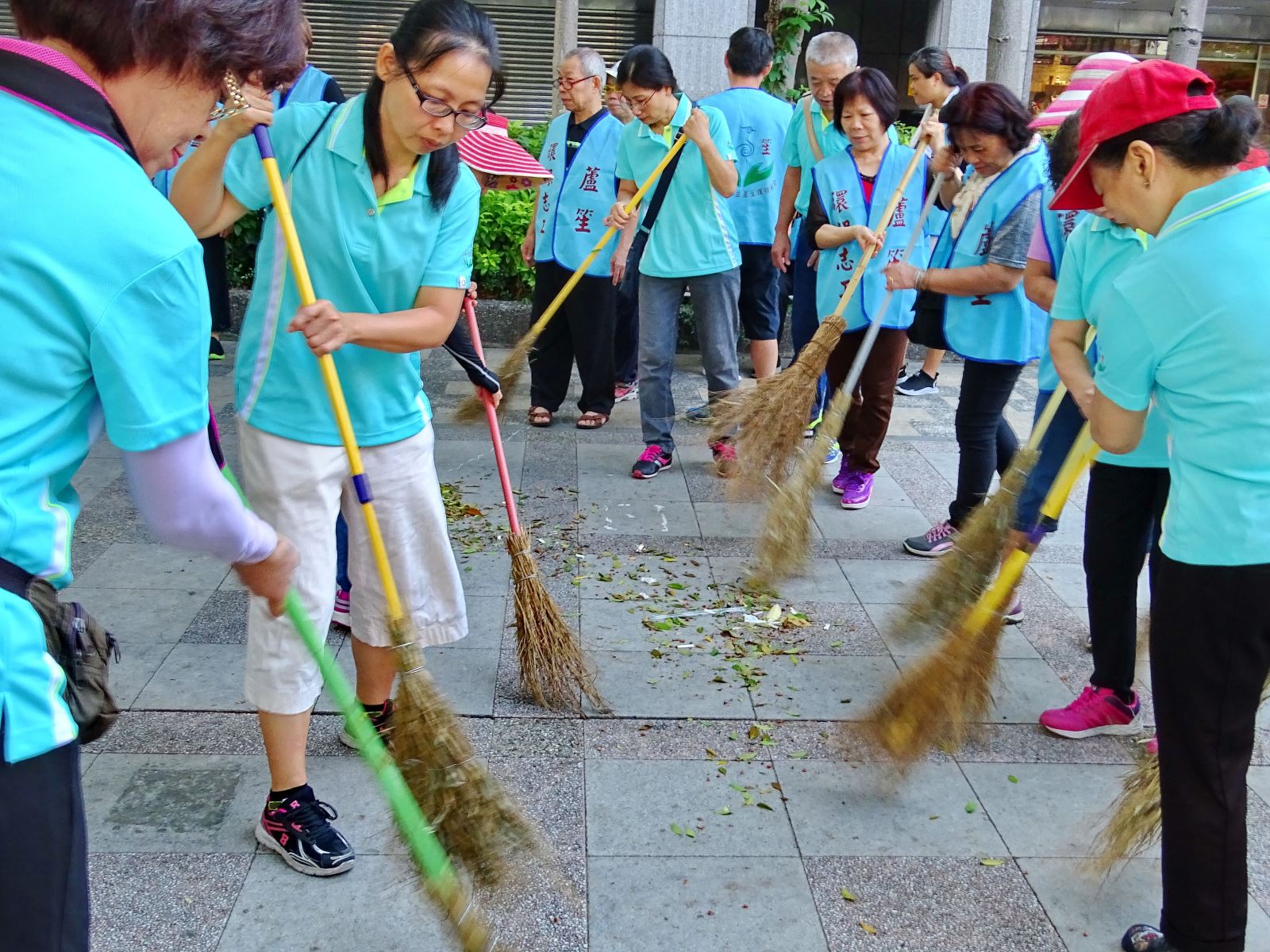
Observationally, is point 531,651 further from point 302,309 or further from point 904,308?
point 904,308

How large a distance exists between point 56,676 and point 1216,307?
1.93 meters

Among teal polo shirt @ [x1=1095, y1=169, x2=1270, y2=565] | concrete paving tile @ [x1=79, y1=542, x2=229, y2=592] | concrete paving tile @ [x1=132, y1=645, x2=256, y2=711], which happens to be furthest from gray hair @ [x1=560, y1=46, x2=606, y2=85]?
teal polo shirt @ [x1=1095, y1=169, x2=1270, y2=565]

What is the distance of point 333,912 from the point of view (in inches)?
106

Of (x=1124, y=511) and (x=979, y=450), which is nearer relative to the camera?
(x=1124, y=511)

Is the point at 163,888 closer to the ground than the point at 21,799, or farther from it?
closer to the ground

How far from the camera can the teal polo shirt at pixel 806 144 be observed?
5.72 m

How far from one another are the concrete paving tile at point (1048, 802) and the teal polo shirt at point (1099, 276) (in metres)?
0.90

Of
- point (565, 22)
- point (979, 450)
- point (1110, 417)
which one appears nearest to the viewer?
point (1110, 417)

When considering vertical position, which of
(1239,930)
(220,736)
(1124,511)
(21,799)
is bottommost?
(220,736)

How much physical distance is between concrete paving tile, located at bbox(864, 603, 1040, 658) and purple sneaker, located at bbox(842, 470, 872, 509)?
44.1 inches

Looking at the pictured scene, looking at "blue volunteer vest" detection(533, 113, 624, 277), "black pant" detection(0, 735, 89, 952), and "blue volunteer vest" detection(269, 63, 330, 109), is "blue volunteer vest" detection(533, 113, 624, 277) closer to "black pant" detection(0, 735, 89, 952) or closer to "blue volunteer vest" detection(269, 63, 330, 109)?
"blue volunteer vest" detection(269, 63, 330, 109)

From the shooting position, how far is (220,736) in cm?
338

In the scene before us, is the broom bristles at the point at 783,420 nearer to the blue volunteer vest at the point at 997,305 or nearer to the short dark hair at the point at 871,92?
the blue volunteer vest at the point at 997,305

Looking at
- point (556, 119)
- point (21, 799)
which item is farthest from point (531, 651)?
point (556, 119)
